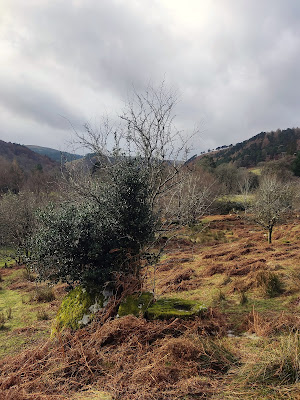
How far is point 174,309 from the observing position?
5719 millimetres

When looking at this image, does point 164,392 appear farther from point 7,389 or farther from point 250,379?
point 7,389

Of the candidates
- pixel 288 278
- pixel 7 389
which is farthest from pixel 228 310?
pixel 7 389

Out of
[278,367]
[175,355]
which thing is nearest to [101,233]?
[175,355]

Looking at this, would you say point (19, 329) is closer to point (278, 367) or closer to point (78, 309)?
point (78, 309)

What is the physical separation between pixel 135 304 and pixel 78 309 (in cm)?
133

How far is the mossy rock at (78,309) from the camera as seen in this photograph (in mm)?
5602

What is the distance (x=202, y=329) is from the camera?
200 inches

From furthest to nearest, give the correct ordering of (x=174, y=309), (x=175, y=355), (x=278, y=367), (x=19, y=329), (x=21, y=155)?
(x=21, y=155), (x=19, y=329), (x=174, y=309), (x=175, y=355), (x=278, y=367)

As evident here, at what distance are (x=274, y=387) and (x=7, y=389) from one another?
4.02 m

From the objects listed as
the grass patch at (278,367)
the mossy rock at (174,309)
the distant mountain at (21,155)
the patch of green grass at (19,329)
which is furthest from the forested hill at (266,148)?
the grass patch at (278,367)

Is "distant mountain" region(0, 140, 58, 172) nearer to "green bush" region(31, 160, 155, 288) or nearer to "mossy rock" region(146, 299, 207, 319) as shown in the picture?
"green bush" region(31, 160, 155, 288)

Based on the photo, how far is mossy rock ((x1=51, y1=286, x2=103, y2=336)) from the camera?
560cm

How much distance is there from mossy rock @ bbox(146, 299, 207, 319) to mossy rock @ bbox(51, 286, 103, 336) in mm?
1266

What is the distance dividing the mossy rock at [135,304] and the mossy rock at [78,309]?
21.6 inches
